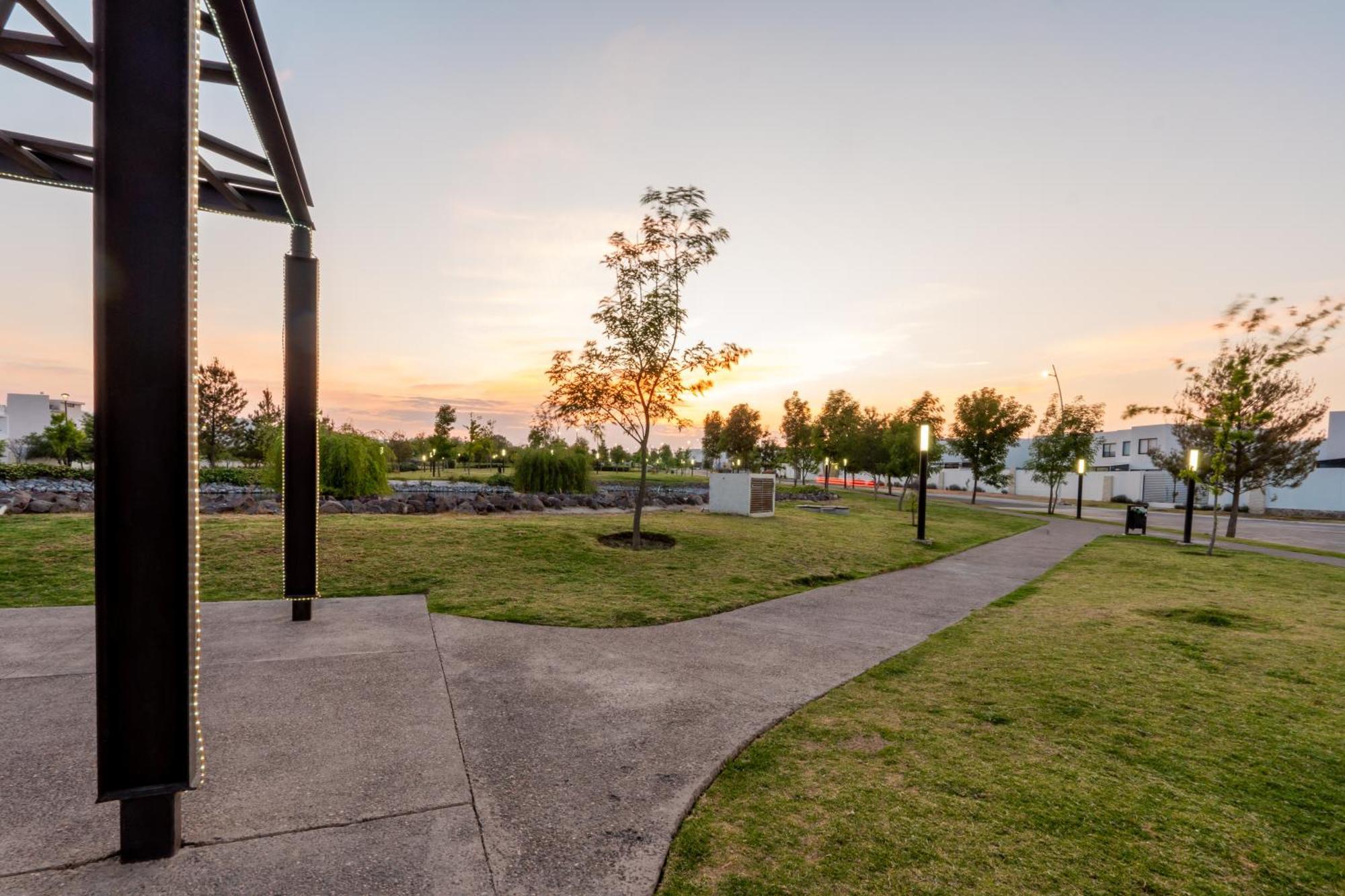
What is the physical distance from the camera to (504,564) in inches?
319

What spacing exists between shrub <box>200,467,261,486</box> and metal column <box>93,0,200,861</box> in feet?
77.0

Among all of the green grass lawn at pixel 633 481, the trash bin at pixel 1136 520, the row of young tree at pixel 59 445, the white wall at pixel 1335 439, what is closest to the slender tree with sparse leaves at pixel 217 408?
the row of young tree at pixel 59 445

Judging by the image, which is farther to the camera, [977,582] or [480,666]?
[977,582]

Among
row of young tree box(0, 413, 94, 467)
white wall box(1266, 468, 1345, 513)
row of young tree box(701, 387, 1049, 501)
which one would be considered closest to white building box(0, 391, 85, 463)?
row of young tree box(0, 413, 94, 467)

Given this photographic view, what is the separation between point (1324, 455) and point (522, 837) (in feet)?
206

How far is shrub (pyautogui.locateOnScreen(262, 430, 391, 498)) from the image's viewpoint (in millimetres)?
17156

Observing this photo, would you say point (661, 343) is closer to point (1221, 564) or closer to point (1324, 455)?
point (1221, 564)

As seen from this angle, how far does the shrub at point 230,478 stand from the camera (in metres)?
21.9

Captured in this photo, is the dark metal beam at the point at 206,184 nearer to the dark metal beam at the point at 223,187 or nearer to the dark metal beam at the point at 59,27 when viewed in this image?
the dark metal beam at the point at 223,187

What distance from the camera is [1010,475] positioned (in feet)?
182

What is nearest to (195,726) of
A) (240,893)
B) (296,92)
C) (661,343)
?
(240,893)

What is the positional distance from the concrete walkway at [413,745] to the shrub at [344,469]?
12.9 m

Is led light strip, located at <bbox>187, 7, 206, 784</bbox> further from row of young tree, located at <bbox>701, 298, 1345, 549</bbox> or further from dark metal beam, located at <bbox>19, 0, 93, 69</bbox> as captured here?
row of young tree, located at <bbox>701, 298, 1345, 549</bbox>

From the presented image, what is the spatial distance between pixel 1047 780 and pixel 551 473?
20.5 m
